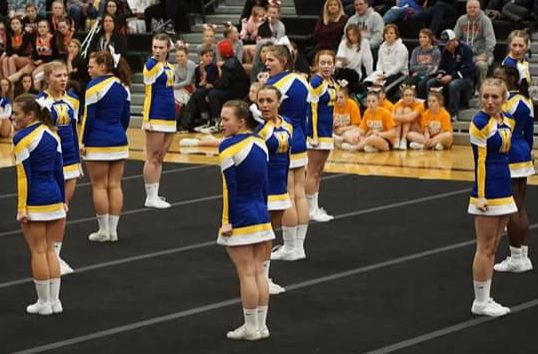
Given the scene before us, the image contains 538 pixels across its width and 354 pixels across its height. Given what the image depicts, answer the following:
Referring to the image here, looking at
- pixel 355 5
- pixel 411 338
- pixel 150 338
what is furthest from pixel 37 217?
pixel 355 5

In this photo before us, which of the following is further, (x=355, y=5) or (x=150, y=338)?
(x=355, y=5)

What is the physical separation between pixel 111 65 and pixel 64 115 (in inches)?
30.3

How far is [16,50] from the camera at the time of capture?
68.5 feet

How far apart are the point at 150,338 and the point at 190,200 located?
520 cm

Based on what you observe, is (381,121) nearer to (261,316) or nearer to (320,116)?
(320,116)

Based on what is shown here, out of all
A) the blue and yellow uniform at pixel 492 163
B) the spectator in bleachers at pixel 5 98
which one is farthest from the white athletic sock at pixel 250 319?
the spectator in bleachers at pixel 5 98

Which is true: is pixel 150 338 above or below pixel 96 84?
below

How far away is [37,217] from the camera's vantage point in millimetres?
8961

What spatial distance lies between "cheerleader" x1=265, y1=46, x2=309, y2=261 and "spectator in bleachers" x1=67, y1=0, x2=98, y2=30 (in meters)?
11.5

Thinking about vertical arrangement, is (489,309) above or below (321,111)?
below

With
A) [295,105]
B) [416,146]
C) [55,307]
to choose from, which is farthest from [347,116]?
[55,307]

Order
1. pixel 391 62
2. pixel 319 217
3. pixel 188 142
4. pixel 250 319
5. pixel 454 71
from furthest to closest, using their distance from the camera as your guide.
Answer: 1. pixel 391 62
2. pixel 454 71
3. pixel 188 142
4. pixel 319 217
5. pixel 250 319

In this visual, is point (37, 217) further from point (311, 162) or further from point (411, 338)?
point (311, 162)

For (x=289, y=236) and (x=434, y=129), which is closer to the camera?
(x=289, y=236)
